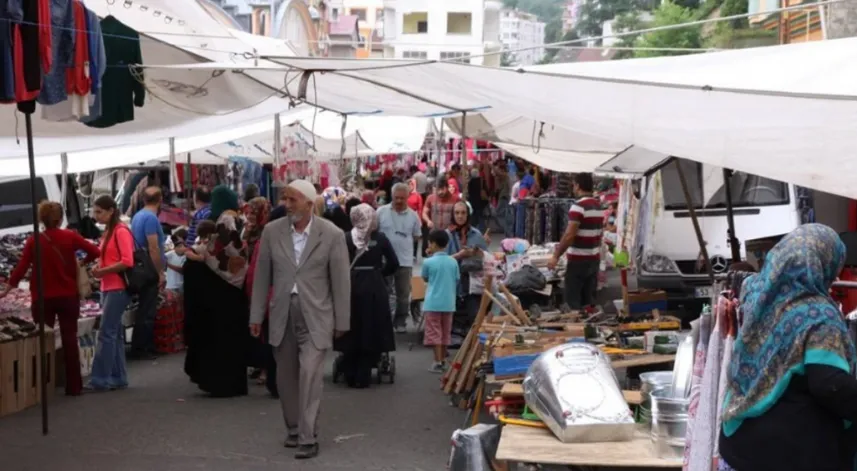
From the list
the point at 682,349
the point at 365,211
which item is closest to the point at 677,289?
the point at 365,211

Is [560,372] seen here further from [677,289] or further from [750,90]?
[677,289]

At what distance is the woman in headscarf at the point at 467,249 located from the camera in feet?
43.1

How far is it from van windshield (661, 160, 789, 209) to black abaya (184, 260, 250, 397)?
276 inches

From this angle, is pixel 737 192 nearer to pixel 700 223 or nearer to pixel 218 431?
pixel 700 223

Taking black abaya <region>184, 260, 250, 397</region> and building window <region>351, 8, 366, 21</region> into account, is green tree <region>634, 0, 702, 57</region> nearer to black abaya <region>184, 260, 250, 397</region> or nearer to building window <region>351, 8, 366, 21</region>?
black abaya <region>184, 260, 250, 397</region>

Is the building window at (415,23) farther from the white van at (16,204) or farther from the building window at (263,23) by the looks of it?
the white van at (16,204)

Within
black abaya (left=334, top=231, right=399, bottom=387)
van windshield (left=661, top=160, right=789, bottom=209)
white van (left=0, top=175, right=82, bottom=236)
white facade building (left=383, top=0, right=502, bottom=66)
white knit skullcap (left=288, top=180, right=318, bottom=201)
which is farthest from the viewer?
white facade building (left=383, top=0, right=502, bottom=66)

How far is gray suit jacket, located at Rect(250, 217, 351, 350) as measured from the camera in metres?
8.56

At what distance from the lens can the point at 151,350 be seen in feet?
44.8

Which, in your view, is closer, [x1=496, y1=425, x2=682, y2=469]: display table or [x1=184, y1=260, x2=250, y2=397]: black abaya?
[x1=496, y1=425, x2=682, y2=469]: display table

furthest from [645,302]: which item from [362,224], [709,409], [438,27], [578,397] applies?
[438,27]

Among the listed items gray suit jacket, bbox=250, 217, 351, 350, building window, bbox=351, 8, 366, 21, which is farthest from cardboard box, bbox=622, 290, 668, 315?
building window, bbox=351, 8, 366, 21

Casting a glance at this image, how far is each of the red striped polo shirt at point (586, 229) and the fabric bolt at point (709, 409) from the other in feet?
25.4

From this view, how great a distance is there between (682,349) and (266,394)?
5.48m
